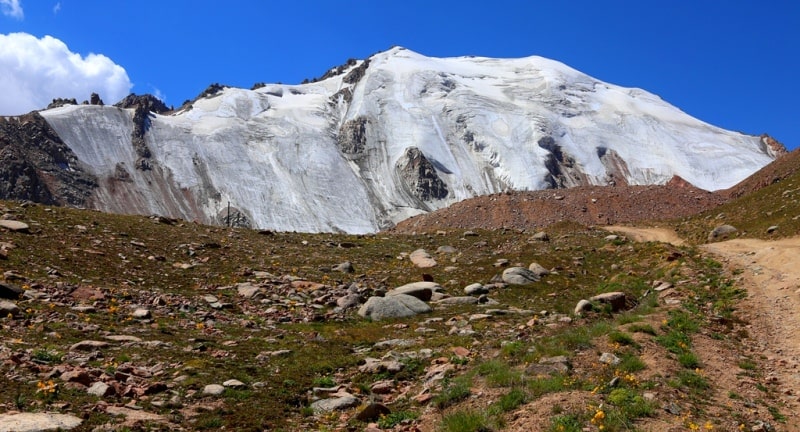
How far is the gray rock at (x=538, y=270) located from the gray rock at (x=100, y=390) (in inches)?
696

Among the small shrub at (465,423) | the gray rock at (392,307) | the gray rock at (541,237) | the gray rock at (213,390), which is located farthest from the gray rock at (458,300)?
the gray rock at (541,237)

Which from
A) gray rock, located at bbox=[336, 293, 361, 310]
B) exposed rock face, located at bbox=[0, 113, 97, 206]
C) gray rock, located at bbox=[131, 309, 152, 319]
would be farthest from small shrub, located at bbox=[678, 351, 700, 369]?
Result: exposed rock face, located at bbox=[0, 113, 97, 206]

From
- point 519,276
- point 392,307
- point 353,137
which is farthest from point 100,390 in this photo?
point 353,137

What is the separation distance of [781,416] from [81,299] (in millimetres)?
17401

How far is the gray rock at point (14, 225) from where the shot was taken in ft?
73.7

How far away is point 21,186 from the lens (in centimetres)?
10938

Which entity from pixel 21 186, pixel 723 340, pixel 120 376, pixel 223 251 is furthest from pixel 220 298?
pixel 21 186

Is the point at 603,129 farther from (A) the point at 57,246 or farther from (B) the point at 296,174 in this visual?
(A) the point at 57,246

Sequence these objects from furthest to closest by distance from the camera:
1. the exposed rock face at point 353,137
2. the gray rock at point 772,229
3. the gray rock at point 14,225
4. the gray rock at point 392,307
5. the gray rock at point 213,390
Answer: the exposed rock face at point 353,137
the gray rock at point 772,229
the gray rock at point 14,225
the gray rock at point 392,307
the gray rock at point 213,390

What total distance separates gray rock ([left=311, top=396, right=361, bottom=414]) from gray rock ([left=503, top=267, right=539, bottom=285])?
12.8 m

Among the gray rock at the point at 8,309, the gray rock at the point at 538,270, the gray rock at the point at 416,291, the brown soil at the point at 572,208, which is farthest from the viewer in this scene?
the brown soil at the point at 572,208

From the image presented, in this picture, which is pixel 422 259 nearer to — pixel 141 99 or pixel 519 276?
pixel 519 276

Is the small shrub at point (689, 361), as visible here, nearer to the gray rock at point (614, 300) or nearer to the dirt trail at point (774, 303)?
the dirt trail at point (774, 303)

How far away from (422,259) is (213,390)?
1679 cm
